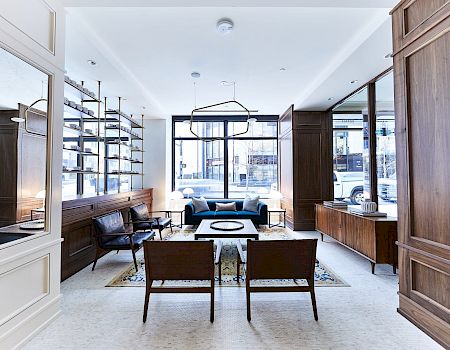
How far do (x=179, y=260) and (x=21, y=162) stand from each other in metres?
1.73

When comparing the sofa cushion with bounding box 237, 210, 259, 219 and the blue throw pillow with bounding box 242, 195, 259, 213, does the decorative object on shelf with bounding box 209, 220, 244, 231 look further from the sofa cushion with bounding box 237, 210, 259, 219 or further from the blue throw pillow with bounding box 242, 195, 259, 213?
the blue throw pillow with bounding box 242, 195, 259, 213

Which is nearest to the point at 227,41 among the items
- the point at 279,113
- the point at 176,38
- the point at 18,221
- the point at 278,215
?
the point at 176,38

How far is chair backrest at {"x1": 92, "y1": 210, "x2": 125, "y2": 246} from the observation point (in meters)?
3.82

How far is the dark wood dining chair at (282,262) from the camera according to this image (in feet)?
8.04

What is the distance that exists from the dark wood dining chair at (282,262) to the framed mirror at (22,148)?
Answer: 1.97m

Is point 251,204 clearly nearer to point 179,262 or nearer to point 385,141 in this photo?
point 385,141

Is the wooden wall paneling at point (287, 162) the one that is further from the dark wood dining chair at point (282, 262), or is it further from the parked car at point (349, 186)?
the dark wood dining chair at point (282, 262)

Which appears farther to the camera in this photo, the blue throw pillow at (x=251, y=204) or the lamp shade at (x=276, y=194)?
the lamp shade at (x=276, y=194)

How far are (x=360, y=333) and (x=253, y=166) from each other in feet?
20.5

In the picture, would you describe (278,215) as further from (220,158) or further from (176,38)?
(176,38)

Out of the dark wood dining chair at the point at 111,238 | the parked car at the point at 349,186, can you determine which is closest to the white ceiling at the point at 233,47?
the parked car at the point at 349,186

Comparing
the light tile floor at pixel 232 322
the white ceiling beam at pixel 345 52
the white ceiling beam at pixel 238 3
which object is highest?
the white ceiling beam at pixel 345 52

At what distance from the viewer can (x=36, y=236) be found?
231 cm

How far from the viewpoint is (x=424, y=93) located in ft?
7.38
